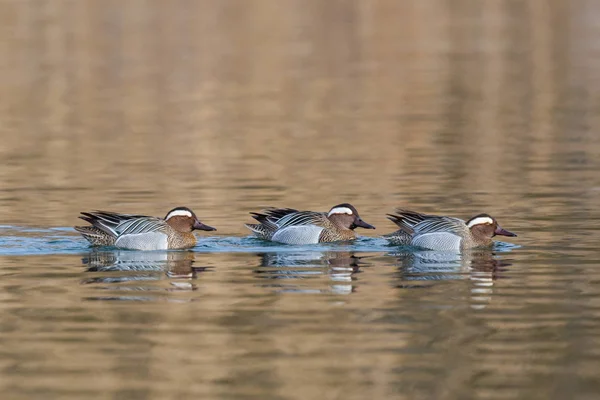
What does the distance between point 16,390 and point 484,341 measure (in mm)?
4049

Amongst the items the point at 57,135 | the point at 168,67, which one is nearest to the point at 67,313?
the point at 57,135

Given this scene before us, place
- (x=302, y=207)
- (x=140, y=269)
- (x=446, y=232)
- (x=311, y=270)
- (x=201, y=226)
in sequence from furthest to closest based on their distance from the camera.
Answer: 1. (x=302, y=207)
2. (x=201, y=226)
3. (x=446, y=232)
4. (x=140, y=269)
5. (x=311, y=270)

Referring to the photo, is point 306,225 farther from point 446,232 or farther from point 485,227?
point 485,227

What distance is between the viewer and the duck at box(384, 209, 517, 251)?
1850 cm

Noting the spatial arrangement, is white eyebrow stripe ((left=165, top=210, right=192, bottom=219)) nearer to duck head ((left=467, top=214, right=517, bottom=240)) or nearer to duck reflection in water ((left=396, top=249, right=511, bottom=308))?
duck reflection in water ((left=396, top=249, right=511, bottom=308))

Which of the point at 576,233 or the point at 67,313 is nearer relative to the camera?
the point at 67,313

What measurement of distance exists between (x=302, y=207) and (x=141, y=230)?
4.06m

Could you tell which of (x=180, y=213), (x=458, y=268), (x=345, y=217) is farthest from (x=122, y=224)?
(x=458, y=268)

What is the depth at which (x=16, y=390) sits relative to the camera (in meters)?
11.7

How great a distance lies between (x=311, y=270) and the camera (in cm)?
1720

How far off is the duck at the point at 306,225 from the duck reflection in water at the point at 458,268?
4.40 ft

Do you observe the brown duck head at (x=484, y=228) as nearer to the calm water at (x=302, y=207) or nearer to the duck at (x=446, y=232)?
the duck at (x=446, y=232)

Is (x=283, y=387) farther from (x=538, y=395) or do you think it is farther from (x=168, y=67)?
(x=168, y=67)

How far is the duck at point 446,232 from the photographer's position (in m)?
18.5
